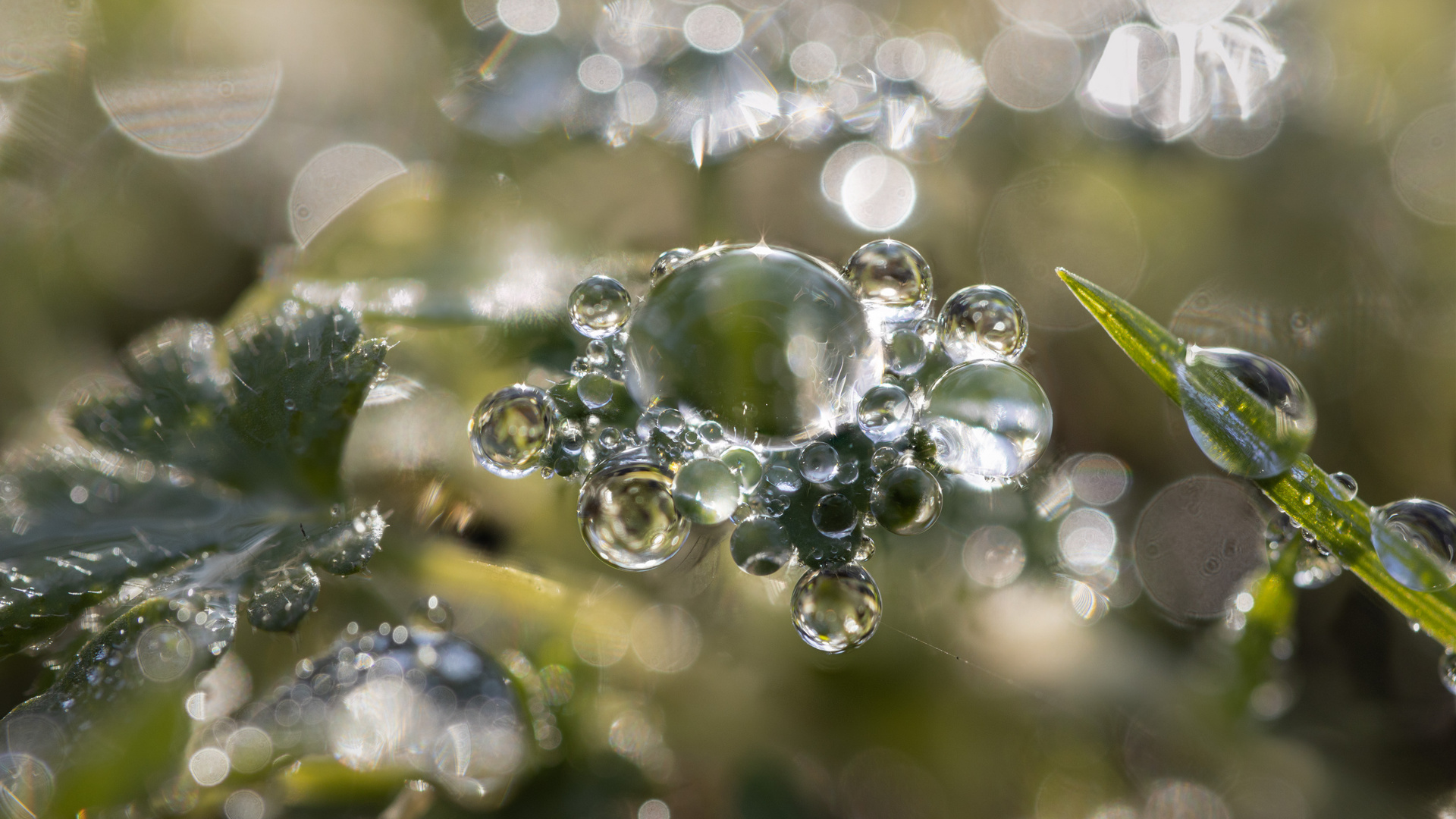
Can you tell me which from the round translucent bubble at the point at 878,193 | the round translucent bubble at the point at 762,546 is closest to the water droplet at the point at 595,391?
the round translucent bubble at the point at 762,546

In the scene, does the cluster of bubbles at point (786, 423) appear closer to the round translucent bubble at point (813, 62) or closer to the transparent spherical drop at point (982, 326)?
the transparent spherical drop at point (982, 326)

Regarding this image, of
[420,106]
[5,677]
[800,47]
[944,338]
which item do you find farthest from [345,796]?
[800,47]

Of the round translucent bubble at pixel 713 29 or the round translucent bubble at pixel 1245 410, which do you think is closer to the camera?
the round translucent bubble at pixel 1245 410

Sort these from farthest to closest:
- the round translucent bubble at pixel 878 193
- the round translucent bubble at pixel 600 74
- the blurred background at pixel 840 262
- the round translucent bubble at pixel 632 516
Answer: the round translucent bubble at pixel 600 74, the round translucent bubble at pixel 878 193, the blurred background at pixel 840 262, the round translucent bubble at pixel 632 516

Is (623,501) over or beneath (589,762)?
over

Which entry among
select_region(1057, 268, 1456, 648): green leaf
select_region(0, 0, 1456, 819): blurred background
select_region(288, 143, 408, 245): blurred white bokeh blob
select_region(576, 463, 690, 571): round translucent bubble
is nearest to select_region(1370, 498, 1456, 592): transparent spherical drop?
select_region(1057, 268, 1456, 648): green leaf

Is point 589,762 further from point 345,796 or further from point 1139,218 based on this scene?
point 1139,218
